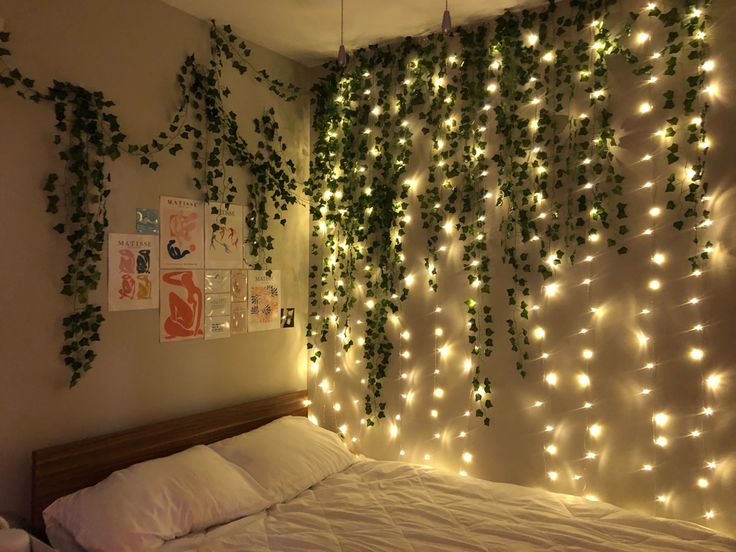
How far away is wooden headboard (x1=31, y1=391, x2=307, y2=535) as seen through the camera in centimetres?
204

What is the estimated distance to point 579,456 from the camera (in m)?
2.45

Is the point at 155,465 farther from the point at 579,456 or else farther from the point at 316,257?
the point at 579,456

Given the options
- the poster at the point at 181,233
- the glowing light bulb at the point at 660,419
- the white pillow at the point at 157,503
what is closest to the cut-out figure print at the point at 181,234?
the poster at the point at 181,233

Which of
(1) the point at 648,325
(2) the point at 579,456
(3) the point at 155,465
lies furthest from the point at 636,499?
(3) the point at 155,465

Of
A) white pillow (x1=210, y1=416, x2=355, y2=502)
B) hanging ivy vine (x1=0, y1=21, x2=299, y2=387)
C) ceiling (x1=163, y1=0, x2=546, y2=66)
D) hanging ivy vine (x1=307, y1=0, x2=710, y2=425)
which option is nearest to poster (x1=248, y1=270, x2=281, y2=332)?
hanging ivy vine (x1=0, y1=21, x2=299, y2=387)

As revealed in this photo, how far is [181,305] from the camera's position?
2615 mm

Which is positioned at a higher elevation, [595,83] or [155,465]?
[595,83]

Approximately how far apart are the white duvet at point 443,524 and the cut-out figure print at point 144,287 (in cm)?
104

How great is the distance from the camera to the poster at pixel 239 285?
2.87 meters

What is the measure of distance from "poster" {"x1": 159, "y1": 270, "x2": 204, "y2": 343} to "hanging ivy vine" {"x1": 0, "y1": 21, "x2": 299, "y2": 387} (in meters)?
0.32

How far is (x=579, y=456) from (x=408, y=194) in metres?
1.54

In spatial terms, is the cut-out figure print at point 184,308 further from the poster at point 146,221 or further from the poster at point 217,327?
the poster at point 146,221

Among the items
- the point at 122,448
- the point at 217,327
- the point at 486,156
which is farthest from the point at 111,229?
the point at 486,156

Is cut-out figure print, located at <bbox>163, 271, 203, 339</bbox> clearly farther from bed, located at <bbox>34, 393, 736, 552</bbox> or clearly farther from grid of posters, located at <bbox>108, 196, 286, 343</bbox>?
bed, located at <bbox>34, 393, 736, 552</bbox>
